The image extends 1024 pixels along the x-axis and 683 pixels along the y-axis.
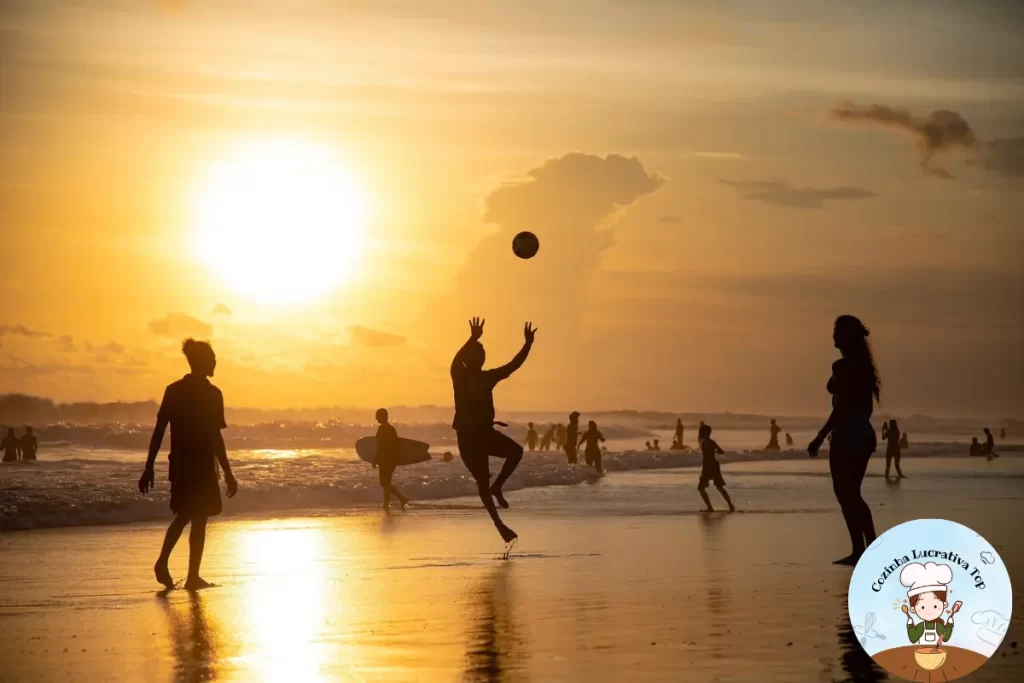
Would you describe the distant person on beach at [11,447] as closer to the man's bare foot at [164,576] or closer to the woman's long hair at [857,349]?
the man's bare foot at [164,576]

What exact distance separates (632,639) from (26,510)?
51.0 feet

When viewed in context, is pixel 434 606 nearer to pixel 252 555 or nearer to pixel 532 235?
→ pixel 252 555

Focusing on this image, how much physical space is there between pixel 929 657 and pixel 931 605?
31 cm

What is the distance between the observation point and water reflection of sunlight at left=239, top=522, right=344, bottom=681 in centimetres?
860

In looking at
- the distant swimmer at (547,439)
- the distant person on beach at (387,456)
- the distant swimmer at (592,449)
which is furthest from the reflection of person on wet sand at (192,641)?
the distant swimmer at (547,439)

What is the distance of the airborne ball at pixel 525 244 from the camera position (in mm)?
19875

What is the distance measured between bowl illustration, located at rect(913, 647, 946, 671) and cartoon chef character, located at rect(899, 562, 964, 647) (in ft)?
0.14

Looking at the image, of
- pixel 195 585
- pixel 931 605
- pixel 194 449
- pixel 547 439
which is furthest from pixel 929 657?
pixel 547 439

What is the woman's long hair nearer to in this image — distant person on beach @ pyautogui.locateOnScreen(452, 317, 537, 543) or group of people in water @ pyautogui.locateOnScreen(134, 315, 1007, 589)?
group of people in water @ pyautogui.locateOnScreen(134, 315, 1007, 589)

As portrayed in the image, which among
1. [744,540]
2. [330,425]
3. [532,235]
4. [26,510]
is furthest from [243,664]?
[330,425]

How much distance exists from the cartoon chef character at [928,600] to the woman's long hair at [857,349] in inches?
211

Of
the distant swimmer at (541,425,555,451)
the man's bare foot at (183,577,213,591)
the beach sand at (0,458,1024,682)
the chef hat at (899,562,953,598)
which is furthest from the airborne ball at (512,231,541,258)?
the distant swimmer at (541,425,555,451)

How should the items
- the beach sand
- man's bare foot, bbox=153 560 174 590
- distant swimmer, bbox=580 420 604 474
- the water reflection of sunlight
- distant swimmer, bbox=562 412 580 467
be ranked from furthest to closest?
1. distant swimmer, bbox=562 412 580 467
2. distant swimmer, bbox=580 420 604 474
3. man's bare foot, bbox=153 560 174 590
4. the water reflection of sunlight
5. the beach sand

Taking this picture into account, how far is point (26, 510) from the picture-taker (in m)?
22.1
